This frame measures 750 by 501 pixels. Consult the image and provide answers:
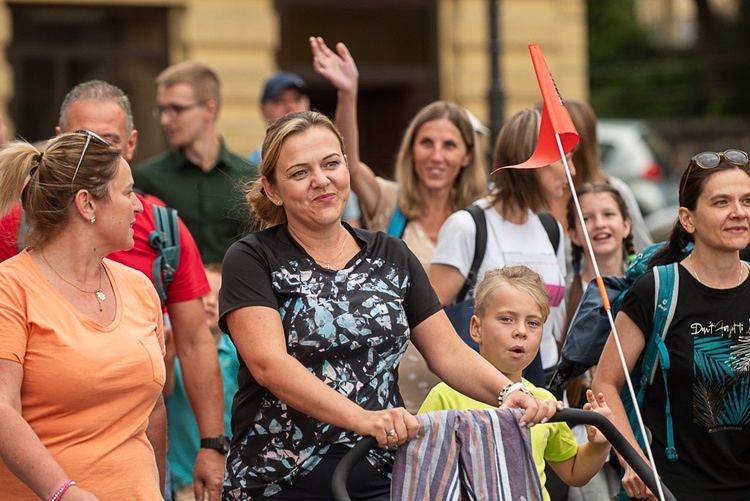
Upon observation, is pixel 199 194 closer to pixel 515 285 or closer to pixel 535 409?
pixel 515 285

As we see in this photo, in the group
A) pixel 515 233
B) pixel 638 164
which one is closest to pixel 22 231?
pixel 515 233

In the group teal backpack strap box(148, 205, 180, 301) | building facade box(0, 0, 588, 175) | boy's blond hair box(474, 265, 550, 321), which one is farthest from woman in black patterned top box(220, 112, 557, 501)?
building facade box(0, 0, 588, 175)

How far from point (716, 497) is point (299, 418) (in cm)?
164

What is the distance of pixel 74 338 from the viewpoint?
380 centimetres

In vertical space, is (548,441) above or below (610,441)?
Answer: below

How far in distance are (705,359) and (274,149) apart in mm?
1745

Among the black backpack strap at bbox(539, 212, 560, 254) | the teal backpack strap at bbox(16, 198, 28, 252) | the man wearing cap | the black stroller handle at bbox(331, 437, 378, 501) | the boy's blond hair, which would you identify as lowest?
the black stroller handle at bbox(331, 437, 378, 501)

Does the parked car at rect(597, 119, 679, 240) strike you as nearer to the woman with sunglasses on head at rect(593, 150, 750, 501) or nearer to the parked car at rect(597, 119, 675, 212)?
the parked car at rect(597, 119, 675, 212)

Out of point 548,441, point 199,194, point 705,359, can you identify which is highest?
point 199,194

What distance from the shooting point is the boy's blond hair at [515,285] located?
4.72 metres

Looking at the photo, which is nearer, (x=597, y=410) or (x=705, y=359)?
(x=597, y=410)

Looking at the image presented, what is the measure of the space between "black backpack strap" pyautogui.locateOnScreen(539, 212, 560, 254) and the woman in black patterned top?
177cm

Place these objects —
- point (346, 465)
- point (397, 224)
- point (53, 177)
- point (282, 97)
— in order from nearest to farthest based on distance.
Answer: point (346, 465) → point (53, 177) → point (397, 224) → point (282, 97)

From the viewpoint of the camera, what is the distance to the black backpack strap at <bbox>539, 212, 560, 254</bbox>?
5770mm
